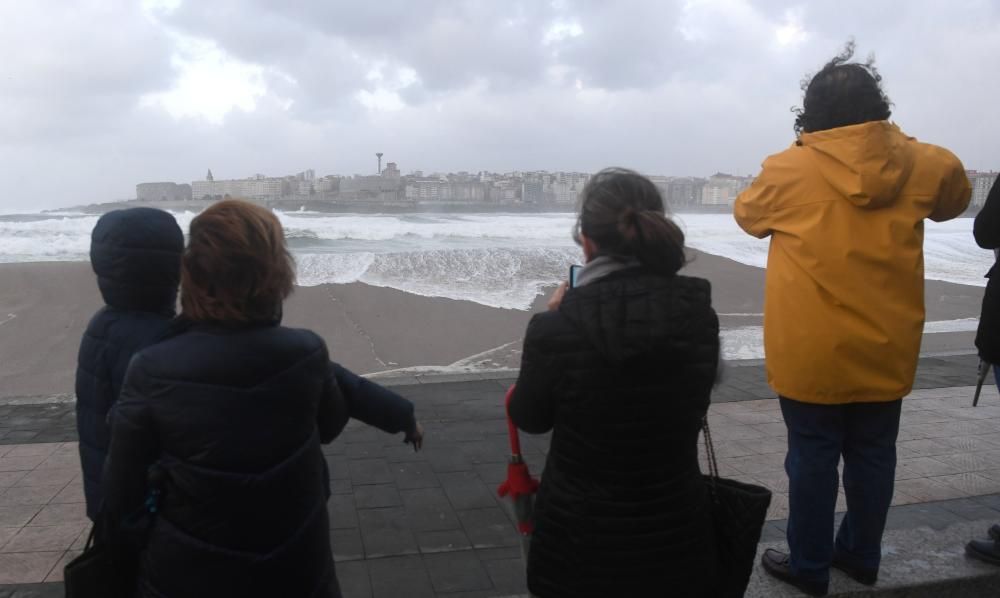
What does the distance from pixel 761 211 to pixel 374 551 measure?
224 cm

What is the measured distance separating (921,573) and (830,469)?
79 cm

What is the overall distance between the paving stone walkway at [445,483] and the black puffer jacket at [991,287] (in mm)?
1067

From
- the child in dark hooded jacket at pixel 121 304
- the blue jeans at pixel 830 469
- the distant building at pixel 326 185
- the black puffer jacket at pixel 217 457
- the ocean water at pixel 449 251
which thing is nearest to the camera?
the black puffer jacket at pixel 217 457

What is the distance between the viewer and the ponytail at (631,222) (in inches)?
77.0

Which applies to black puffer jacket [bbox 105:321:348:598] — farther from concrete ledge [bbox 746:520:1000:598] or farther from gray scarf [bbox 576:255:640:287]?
concrete ledge [bbox 746:520:1000:598]

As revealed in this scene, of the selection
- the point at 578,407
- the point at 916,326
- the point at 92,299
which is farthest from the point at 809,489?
the point at 92,299

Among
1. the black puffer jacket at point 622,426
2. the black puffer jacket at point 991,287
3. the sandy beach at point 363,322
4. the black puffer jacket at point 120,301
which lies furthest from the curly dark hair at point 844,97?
the sandy beach at point 363,322

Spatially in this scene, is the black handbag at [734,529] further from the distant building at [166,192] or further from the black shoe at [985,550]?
the distant building at [166,192]

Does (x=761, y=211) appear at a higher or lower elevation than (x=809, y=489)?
higher

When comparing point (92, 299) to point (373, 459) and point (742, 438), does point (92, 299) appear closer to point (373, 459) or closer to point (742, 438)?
point (373, 459)

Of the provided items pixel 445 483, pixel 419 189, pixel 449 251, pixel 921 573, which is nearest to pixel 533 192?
pixel 419 189

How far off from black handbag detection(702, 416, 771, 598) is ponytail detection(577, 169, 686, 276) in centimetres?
52

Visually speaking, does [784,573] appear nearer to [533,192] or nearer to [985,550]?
[985,550]

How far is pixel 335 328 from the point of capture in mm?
10977
